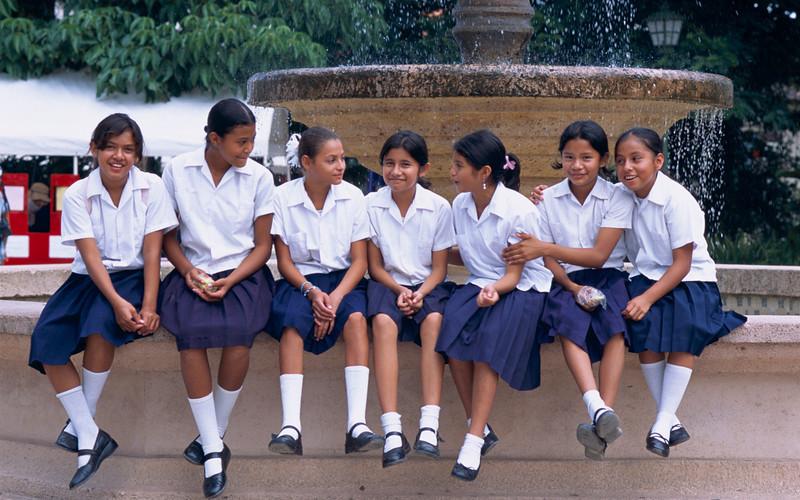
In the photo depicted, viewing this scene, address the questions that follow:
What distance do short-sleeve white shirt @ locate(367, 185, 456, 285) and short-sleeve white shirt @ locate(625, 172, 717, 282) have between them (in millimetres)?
707

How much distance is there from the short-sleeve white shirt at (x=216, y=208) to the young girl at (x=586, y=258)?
3.11ft

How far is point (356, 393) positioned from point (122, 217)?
1084 millimetres

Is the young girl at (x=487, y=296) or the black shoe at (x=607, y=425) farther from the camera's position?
the young girl at (x=487, y=296)

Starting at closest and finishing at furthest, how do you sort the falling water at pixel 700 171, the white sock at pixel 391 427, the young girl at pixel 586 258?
the white sock at pixel 391 427 → the young girl at pixel 586 258 → the falling water at pixel 700 171

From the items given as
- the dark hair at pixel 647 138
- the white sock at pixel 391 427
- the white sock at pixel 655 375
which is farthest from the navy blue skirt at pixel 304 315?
the dark hair at pixel 647 138

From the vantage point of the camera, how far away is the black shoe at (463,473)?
4.27 metres

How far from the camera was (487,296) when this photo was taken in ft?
14.7

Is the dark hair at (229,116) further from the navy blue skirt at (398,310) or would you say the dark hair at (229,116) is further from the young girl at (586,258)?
the young girl at (586,258)

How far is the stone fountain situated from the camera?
5.41 metres

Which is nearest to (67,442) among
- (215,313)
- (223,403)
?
(223,403)

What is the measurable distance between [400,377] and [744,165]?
14.0 m

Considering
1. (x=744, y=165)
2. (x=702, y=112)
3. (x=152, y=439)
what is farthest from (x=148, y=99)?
(x=152, y=439)

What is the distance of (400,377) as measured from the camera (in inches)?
185

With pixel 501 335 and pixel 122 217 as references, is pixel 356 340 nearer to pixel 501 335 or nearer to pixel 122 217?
pixel 501 335
